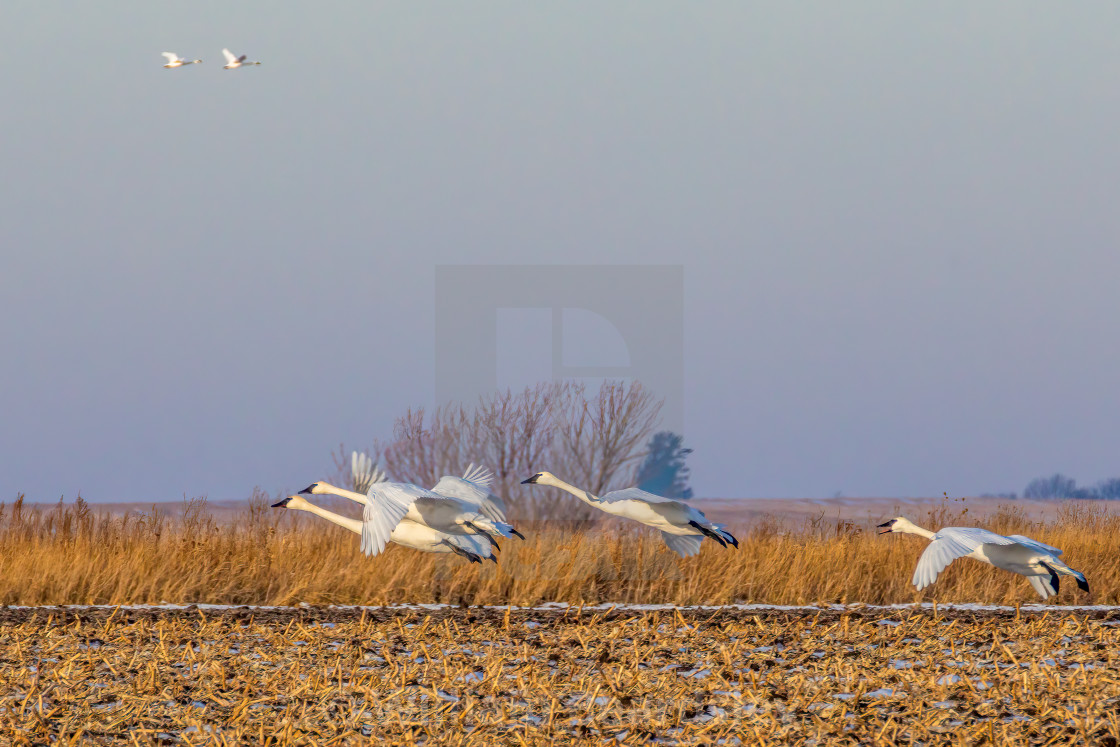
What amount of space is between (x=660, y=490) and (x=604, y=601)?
23.1 ft

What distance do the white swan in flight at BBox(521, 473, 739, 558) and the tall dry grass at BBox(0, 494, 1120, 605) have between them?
1.55m

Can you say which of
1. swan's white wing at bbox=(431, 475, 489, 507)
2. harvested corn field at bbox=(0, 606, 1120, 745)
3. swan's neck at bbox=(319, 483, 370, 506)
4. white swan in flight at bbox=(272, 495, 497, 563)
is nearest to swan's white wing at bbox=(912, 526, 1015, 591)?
harvested corn field at bbox=(0, 606, 1120, 745)

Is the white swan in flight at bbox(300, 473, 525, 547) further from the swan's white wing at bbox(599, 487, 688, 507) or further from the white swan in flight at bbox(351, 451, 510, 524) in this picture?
the swan's white wing at bbox(599, 487, 688, 507)

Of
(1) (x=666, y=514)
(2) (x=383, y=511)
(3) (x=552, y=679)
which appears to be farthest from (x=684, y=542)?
(3) (x=552, y=679)

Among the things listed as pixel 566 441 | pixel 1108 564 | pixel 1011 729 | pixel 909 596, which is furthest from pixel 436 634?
pixel 566 441

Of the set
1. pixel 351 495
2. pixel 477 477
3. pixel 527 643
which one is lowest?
pixel 527 643

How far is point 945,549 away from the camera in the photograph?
9445 millimetres

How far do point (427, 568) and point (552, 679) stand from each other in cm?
562

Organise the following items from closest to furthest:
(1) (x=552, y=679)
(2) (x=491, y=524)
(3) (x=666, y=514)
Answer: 1. (1) (x=552, y=679)
2. (2) (x=491, y=524)
3. (3) (x=666, y=514)

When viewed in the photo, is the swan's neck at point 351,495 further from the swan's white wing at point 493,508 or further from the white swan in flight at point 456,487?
the swan's white wing at point 493,508

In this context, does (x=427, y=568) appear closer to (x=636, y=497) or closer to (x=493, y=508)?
(x=493, y=508)

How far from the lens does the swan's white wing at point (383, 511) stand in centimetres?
852

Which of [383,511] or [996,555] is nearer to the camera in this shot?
[383,511]

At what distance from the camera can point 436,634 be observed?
9328mm
